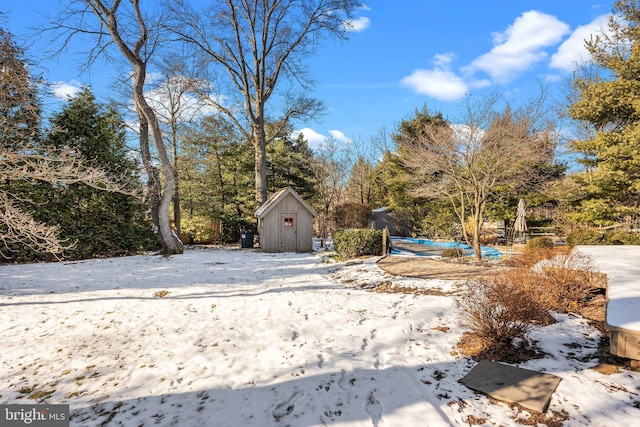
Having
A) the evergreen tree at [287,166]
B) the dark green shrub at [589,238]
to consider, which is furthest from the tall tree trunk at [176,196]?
the dark green shrub at [589,238]

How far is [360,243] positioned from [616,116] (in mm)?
12897

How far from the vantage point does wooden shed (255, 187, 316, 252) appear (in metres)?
14.2

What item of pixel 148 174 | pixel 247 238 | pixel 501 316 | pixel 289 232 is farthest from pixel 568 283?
pixel 148 174

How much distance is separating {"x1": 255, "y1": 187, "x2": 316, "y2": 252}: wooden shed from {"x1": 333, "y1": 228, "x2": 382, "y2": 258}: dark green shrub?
3.06 meters

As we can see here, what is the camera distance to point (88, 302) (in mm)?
5785

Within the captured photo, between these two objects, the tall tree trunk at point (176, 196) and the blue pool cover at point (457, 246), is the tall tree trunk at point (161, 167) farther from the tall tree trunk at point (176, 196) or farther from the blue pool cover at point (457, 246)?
the blue pool cover at point (457, 246)

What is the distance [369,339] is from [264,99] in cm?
1554

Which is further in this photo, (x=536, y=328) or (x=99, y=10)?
(x=99, y=10)

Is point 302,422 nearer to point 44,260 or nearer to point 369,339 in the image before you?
point 369,339

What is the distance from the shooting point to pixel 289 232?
14398 mm

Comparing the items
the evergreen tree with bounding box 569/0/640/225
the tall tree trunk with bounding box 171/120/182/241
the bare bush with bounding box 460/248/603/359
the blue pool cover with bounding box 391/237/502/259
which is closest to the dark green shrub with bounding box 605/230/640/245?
the evergreen tree with bounding box 569/0/640/225

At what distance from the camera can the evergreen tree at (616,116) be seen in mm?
11766

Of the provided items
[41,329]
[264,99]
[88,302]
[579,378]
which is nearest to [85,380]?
[41,329]

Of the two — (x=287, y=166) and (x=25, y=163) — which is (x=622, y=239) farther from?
(x=25, y=163)
